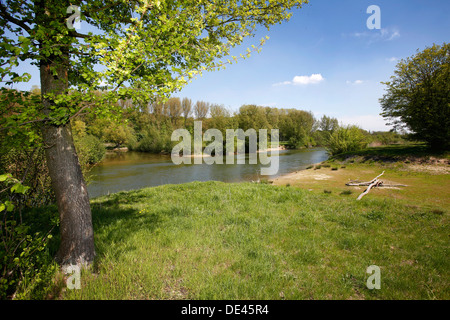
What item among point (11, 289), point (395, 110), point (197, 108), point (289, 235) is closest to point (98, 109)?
point (11, 289)

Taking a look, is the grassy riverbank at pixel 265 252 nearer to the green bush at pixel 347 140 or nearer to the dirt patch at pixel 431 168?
the dirt patch at pixel 431 168

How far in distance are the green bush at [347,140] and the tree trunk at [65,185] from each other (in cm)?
2991

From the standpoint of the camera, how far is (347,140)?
2650cm

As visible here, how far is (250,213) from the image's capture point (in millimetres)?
6262

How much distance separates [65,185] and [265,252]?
4.05 metres

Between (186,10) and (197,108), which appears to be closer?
(186,10)

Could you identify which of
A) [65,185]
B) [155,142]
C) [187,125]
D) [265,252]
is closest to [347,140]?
[265,252]

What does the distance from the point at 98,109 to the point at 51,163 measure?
4.66ft

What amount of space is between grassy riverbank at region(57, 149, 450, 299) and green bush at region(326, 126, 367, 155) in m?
22.0

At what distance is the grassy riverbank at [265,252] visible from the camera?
9.95ft

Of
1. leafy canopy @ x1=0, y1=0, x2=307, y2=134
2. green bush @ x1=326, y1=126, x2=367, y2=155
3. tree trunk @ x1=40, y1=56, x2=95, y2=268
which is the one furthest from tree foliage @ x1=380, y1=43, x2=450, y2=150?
tree trunk @ x1=40, y1=56, x2=95, y2=268

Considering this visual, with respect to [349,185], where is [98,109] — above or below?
above

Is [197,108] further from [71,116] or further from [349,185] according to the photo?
[71,116]
